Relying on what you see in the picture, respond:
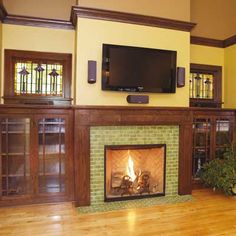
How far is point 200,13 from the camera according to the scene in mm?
4105

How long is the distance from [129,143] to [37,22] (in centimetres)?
222

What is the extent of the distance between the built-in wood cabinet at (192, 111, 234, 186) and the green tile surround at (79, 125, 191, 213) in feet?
1.60

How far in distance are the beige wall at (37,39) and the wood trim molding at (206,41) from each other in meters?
2.12

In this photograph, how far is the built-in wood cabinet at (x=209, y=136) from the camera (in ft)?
12.1

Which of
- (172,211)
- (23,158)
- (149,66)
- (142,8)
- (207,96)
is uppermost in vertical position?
(142,8)

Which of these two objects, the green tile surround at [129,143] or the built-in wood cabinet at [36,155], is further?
the green tile surround at [129,143]

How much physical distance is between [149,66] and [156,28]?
599 mm

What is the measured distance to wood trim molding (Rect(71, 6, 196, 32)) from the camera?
298cm

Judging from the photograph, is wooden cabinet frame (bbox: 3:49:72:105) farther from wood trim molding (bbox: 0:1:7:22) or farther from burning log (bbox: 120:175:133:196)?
burning log (bbox: 120:175:133:196)

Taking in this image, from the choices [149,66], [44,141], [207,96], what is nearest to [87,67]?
[149,66]

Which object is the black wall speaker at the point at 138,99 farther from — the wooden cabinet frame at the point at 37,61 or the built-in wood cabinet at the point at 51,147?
the wooden cabinet frame at the point at 37,61

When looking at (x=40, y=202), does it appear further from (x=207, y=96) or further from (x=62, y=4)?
(x=207, y=96)

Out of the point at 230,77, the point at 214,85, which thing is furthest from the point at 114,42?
the point at 230,77

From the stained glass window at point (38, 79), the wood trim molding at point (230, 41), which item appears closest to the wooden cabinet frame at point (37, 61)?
the stained glass window at point (38, 79)
